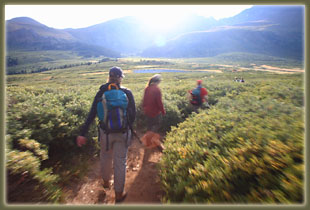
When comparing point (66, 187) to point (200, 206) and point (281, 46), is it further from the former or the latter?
point (281, 46)

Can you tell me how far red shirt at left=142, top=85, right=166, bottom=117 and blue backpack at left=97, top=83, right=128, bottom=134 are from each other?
70.0 inches

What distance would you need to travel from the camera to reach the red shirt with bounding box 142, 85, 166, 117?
432cm

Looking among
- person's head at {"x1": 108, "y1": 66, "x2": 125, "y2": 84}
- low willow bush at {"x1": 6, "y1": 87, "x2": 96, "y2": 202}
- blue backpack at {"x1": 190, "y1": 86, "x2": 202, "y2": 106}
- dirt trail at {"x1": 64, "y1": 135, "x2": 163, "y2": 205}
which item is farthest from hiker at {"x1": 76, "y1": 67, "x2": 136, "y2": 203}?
blue backpack at {"x1": 190, "y1": 86, "x2": 202, "y2": 106}

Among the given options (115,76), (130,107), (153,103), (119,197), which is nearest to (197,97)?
(153,103)

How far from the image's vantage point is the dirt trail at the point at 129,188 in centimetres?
308

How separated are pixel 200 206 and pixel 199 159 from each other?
3.08 feet

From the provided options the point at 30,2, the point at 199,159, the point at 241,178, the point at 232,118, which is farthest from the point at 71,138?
the point at 232,118

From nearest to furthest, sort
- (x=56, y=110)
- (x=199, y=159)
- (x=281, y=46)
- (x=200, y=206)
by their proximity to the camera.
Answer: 1. (x=200, y=206)
2. (x=199, y=159)
3. (x=56, y=110)
4. (x=281, y=46)

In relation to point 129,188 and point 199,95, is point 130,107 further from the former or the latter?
point 199,95

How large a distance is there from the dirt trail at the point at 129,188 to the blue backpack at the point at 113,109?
1.72 m

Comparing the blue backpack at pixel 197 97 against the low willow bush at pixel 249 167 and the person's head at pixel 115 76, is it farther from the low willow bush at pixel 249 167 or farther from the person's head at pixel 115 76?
the person's head at pixel 115 76

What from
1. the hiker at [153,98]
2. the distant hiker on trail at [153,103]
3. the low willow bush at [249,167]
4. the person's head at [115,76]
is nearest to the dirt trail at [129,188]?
the low willow bush at [249,167]

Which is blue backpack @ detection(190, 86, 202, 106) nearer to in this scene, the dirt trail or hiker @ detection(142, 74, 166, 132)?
hiker @ detection(142, 74, 166, 132)

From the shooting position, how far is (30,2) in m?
2.71
